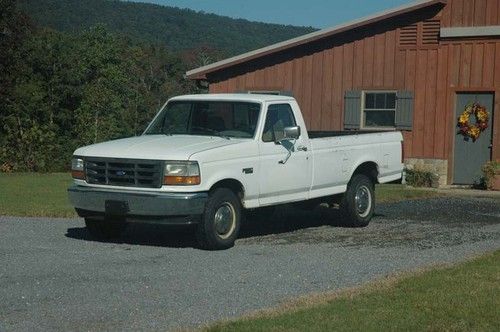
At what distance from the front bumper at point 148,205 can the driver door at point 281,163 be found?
1233 millimetres

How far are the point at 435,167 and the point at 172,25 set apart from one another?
3073 inches

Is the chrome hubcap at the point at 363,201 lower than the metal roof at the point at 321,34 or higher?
lower

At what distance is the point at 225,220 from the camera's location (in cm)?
1075

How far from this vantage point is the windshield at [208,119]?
11664 millimetres

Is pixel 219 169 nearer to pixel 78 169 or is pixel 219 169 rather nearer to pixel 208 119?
pixel 208 119

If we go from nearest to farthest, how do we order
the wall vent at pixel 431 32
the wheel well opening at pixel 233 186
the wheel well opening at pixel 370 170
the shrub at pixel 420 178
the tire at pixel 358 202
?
1. the wheel well opening at pixel 233 186
2. the tire at pixel 358 202
3. the wheel well opening at pixel 370 170
4. the shrub at pixel 420 178
5. the wall vent at pixel 431 32

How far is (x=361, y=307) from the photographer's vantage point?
285 inches

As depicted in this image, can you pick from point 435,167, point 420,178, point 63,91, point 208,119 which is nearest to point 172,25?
point 63,91

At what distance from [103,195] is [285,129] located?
249 centimetres

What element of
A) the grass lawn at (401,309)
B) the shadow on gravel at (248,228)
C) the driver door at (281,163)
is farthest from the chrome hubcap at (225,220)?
the grass lawn at (401,309)

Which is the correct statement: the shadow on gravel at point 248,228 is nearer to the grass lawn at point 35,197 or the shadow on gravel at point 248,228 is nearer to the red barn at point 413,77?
the grass lawn at point 35,197

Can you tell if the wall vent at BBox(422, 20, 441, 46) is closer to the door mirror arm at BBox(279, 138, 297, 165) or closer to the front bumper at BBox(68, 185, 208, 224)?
the door mirror arm at BBox(279, 138, 297, 165)

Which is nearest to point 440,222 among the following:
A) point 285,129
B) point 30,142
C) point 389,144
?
point 389,144

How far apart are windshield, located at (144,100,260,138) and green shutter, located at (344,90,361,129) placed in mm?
9918
